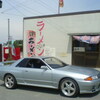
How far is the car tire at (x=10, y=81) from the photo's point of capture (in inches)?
293

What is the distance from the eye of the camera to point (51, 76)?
6480 millimetres

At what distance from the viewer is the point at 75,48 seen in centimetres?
1352

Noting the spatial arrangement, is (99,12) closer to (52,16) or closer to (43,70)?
(52,16)

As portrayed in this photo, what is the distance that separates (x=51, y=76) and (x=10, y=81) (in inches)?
79.5

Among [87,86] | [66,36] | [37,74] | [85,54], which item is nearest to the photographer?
[87,86]

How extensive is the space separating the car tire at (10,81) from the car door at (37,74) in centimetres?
59

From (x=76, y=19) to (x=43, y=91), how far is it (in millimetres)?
7690

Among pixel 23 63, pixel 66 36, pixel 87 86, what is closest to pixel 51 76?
pixel 87 86

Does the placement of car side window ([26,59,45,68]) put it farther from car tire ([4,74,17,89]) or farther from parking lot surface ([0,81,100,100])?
parking lot surface ([0,81,100,100])

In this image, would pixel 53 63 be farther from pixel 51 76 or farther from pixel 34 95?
pixel 34 95

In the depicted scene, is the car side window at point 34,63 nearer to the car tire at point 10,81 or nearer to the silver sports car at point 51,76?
the silver sports car at point 51,76

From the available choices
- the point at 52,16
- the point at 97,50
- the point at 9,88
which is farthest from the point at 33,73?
the point at 52,16

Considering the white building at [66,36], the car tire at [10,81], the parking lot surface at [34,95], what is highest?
the white building at [66,36]

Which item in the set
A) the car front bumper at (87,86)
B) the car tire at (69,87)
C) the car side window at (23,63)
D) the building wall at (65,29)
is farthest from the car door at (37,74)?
the building wall at (65,29)
